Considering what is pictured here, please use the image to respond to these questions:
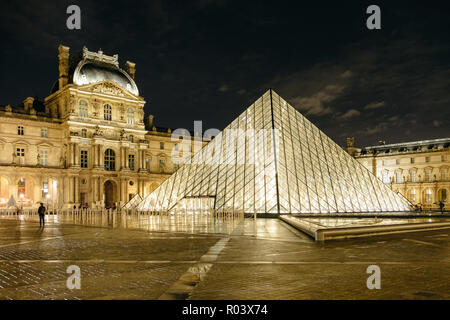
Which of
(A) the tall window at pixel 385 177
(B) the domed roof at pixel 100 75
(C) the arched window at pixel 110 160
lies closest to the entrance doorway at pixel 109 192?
(C) the arched window at pixel 110 160

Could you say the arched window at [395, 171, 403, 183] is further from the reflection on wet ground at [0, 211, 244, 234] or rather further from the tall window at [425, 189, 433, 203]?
the reflection on wet ground at [0, 211, 244, 234]

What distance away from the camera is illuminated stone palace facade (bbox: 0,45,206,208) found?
39125 mm

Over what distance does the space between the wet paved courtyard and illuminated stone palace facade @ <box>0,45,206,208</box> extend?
31.1m

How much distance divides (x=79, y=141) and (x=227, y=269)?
37.9 m

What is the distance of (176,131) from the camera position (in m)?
54.2

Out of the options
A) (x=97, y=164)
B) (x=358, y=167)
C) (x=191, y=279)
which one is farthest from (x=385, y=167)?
(x=191, y=279)

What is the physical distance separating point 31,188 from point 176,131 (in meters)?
20.3

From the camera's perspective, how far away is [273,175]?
22.6m

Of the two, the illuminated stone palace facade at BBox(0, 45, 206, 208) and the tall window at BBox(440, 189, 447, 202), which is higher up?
the illuminated stone palace facade at BBox(0, 45, 206, 208)

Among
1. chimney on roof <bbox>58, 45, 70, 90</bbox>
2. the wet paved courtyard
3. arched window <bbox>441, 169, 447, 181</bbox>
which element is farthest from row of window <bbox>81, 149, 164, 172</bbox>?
arched window <bbox>441, 169, 447, 181</bbox>

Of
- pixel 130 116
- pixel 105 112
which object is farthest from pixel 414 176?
pixel 105 112

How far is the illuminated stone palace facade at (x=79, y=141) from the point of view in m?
39.1

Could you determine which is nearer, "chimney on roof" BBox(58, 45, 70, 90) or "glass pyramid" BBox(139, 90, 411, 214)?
"glass pyramid" BBox(139, 90, 411, 214)
